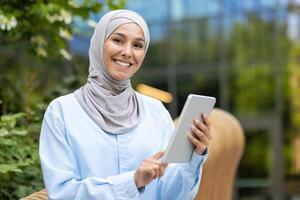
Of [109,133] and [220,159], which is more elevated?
[109,133]

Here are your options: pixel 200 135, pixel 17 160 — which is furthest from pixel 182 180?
pixel 17 160

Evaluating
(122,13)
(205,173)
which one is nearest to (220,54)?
(205,173)

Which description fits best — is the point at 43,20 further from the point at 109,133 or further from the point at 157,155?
the point at 157,155

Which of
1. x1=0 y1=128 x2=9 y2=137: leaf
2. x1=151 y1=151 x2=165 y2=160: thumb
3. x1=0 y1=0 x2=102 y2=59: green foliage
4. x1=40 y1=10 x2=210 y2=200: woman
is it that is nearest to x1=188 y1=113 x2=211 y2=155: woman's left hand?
x1=40 y1=10 x2=210 y2=200: woman

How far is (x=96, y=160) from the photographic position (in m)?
2.07

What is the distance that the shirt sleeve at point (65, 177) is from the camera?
1927 millimetres

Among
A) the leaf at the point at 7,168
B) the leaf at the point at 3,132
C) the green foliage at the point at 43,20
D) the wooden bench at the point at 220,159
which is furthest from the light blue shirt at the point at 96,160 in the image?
the green foliage at the point at 43,20

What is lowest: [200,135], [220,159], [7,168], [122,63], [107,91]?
[220,159]

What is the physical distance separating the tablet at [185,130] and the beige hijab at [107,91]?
0.82 ft

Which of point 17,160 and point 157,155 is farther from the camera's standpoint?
point 17,160

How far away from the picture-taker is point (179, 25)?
14.7 m

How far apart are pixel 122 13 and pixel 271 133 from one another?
39.0 ft

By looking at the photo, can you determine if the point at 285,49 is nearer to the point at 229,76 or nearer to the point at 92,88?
the point at 229,76

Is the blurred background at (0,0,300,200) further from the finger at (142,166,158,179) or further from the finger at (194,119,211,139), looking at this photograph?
the finger at (142,166,158,179)
